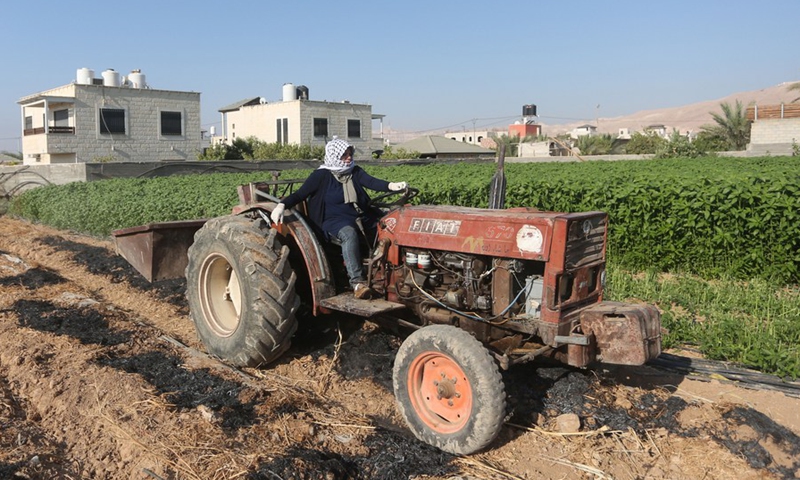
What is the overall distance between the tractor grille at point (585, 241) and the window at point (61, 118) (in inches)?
1382

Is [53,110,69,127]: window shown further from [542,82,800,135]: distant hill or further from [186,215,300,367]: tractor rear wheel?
[542,82,800,135]: distant hill

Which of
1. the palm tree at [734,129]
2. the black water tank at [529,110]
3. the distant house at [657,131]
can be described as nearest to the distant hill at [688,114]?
the distant house at [657,131]

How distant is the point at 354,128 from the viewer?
42.4 meters

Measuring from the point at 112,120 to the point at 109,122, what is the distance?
7.5 inches

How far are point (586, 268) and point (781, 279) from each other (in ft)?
16.5

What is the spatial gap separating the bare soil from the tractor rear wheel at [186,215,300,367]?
22 centimetres

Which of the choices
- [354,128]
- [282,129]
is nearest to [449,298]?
[282,129]

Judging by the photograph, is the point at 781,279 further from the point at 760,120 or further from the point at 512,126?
the point at 512,126

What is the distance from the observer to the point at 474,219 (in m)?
4.53

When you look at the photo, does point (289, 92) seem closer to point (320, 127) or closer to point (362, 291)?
point (320, 127)

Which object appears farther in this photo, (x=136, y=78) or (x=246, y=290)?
(x=136, y=78)

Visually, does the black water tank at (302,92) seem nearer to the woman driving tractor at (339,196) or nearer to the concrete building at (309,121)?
the concrete building at (309,121)

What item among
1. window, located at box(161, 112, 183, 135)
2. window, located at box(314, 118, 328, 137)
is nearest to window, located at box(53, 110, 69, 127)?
window, located at box(161, 112, 183, 135)

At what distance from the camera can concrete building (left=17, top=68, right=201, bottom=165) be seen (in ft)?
109
